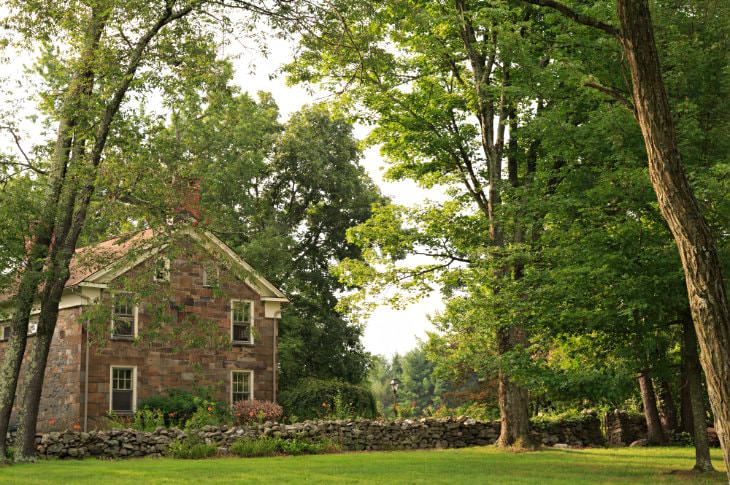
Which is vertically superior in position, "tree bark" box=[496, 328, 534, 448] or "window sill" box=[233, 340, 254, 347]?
"window sill" box=[233, 340, 254, 347]

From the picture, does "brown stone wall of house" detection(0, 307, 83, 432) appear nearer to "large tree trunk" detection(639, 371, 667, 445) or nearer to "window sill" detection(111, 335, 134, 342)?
"window sill" detection(111, 335, 134, 342)

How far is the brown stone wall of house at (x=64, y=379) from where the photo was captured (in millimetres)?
25781

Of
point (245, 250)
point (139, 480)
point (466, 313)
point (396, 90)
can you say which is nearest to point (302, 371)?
point (245, 250)

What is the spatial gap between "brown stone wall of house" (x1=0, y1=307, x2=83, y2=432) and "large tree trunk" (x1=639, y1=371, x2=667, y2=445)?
55.8ft

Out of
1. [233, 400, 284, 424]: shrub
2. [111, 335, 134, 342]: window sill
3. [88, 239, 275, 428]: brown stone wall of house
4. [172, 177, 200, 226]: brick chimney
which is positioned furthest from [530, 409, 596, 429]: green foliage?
[111, 335, 134, 342]: window sill

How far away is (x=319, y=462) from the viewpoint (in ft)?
57.6

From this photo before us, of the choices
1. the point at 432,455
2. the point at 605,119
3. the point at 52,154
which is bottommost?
the point at 432,455

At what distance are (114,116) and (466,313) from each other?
449 inches

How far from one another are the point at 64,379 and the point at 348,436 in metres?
9.72

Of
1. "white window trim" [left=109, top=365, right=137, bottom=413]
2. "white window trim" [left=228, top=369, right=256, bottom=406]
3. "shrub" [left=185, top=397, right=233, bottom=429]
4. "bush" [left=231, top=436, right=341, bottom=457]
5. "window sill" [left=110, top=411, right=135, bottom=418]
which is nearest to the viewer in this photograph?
"bush" [left=231, top=436, right=341, bottom=457]

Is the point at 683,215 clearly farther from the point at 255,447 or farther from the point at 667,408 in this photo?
the point at 667,408

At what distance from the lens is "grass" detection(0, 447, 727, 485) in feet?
44.4

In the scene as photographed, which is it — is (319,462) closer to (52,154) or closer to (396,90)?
(52,154)

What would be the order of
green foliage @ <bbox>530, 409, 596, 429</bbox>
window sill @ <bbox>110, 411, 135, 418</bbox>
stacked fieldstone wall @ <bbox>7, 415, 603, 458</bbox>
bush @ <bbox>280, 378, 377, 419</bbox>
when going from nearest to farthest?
stacked fieldstone wall @ <bbox>7, 415, 603, 458</bbox>, green foliage @ <bbox>530, 409, 596, 429</bbox>, window sill @ <bbox>110, 411, 135, 418</bbox>, bush @ <bbox>280, 378, 377, 419</bbox>
